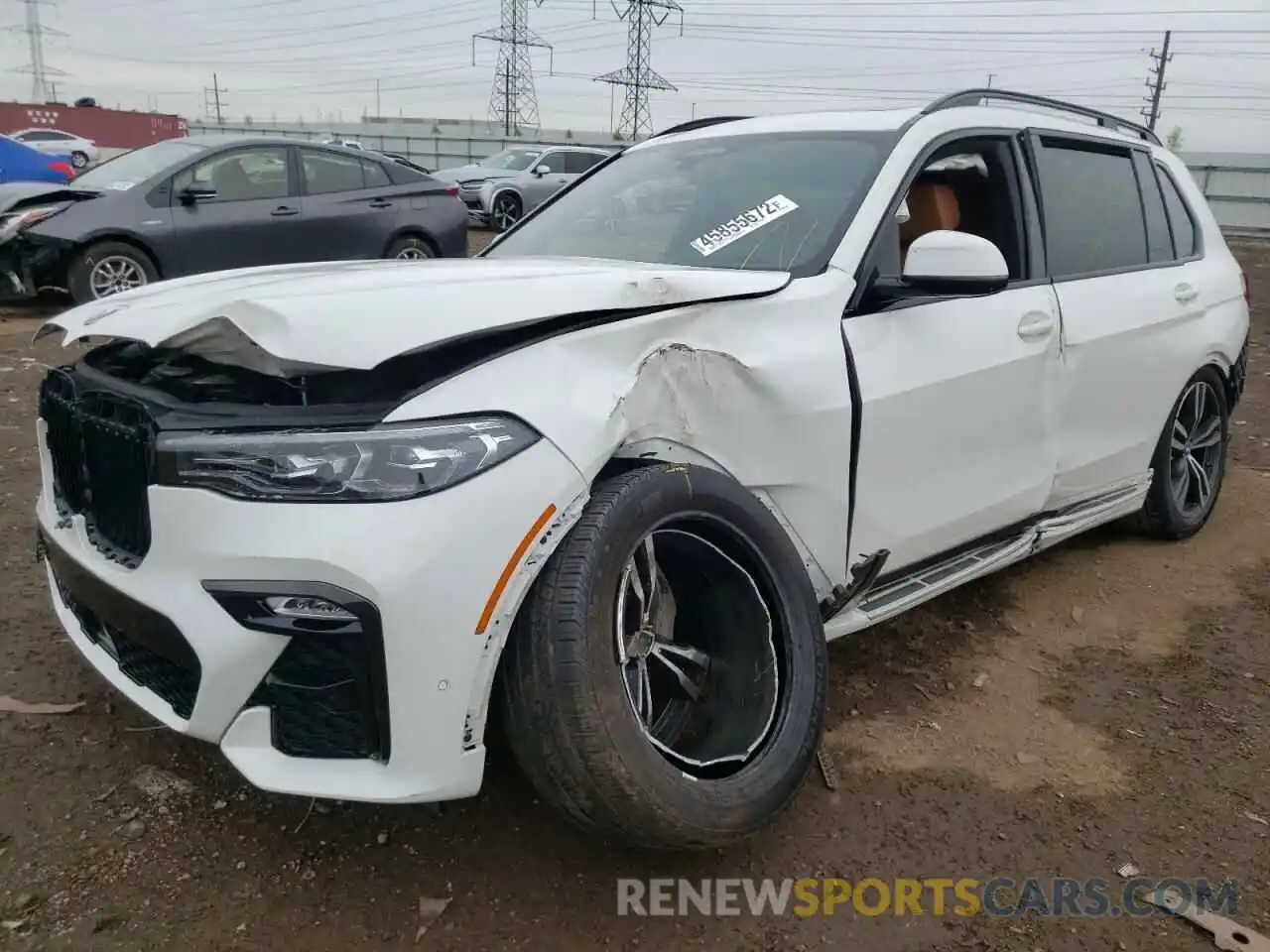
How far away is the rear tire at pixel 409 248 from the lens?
9594 mm

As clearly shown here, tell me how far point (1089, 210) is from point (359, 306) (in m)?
2.94

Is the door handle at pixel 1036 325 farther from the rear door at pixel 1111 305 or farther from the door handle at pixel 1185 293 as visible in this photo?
the door handle at pixel 1185 293

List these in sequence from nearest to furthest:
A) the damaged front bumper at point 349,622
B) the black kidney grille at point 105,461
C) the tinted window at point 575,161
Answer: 1. the damaged front bumper at point 349,622
2. the black kidney grille at point 105,461
3. the tinted window at point 575,161

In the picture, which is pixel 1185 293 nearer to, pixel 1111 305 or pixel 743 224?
pixel 1111 305

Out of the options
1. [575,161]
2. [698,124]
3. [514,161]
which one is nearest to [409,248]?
[698,124]

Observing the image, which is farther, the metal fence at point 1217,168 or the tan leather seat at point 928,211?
the metal fence at point 1217,168

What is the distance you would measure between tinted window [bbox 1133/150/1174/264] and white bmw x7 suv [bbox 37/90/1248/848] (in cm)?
95

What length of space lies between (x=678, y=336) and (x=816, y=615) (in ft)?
2.45

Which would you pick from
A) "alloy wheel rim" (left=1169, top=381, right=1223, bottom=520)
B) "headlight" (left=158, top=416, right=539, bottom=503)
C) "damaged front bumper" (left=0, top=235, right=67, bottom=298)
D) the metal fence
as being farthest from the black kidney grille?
the metal fence

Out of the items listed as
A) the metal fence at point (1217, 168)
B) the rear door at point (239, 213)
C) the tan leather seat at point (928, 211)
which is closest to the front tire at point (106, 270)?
the rear door at point (239, 213)

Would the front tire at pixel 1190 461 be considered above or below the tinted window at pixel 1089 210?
below

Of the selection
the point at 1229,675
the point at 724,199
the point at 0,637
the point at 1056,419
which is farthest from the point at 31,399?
the point at 1229,675

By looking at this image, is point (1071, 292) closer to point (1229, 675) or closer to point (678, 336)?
point (1229, 675)

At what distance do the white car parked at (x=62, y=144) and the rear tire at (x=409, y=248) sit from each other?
25177mm
